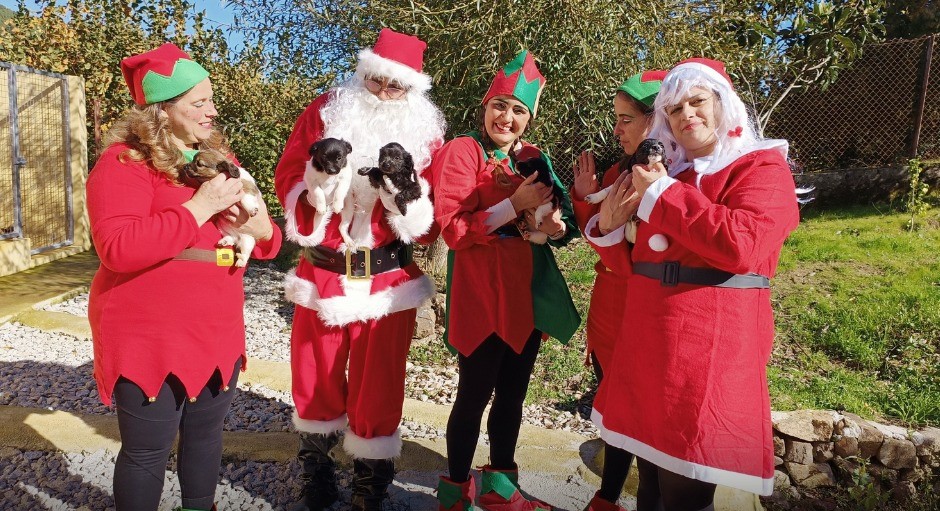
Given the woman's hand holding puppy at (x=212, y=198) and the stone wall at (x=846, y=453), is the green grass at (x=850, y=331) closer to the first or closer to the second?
the stone wall at (x=846, y=453)

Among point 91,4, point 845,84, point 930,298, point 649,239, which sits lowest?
point 930,298

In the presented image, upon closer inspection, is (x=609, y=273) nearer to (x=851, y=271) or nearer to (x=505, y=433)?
(x=505, y=433)

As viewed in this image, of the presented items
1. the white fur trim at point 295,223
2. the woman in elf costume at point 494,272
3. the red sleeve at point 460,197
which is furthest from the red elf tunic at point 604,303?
the white fur trim at point 295,223

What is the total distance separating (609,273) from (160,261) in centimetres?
151

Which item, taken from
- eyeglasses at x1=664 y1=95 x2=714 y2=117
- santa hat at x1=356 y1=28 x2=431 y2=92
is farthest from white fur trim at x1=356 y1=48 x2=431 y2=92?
eyeglasses at x1=664 y1=95 x2=714 y2=117

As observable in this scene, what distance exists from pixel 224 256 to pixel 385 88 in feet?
3.06

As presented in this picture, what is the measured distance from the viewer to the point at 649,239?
188cm

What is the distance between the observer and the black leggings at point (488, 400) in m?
2.56

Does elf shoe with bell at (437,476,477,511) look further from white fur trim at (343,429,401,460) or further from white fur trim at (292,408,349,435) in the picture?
white fur trim at (292,408,349,435)

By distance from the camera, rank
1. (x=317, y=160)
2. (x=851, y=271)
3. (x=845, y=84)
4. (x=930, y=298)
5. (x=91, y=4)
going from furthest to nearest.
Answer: (x=91, y=4), (x=845, y=84), (x=851, y=271), (x=930, y=298), (x=317, y=160)

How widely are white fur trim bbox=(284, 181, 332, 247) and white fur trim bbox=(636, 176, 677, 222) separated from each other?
1.20 meters

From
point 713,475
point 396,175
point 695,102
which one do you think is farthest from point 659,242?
point 396,175

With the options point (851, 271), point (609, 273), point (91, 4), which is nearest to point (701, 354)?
point (609, 273)

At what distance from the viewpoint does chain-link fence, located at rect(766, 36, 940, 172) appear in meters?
7.16
